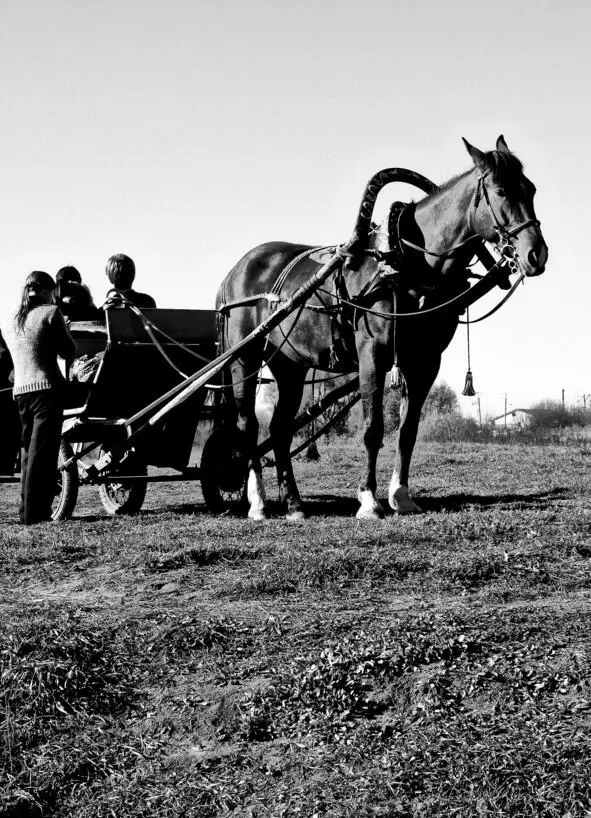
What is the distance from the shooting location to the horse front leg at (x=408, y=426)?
815 centimetres

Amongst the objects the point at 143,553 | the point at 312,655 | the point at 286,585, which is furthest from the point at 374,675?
the point at 143,553

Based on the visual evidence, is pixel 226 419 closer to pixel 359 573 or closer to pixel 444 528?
pixel 444 528

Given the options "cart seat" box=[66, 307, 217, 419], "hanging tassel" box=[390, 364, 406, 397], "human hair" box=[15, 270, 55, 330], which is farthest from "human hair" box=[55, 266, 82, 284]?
"hanging tassel" box=[390, 364, 406, 397]

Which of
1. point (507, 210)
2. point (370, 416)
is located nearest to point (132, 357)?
point (370, 416)

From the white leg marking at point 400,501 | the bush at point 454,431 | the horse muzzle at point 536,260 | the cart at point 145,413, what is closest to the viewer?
the horse muzzle at point 536,260

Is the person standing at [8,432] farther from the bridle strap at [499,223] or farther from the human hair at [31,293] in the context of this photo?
the bridle strap at [499,223]

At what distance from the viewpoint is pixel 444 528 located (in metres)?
6.90

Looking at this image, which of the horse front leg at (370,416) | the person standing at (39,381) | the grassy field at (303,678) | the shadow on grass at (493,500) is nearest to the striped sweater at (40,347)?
the person standing at (39,381)

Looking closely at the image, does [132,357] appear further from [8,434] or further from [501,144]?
[501,144]

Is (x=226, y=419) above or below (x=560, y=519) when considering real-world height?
above

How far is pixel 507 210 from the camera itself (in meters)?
7.12

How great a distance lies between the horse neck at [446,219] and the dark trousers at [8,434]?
4.39 meters

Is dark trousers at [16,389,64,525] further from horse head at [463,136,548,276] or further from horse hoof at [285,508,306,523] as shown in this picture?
horse head at [463,136,548,276]

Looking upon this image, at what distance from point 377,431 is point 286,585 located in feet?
9.02
